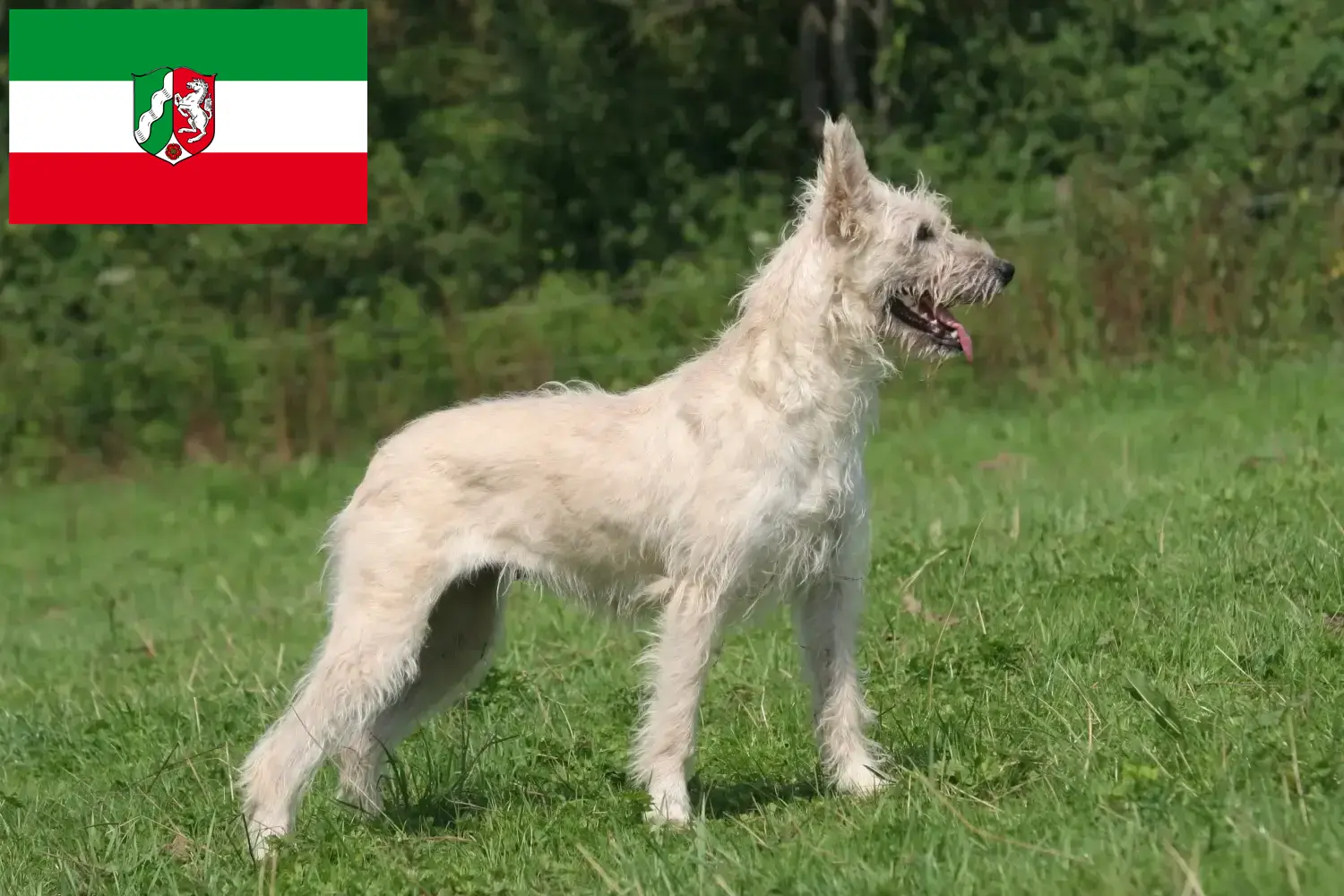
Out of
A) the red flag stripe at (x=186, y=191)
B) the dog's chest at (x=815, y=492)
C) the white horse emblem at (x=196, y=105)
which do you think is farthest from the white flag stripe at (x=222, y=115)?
the dog's chest at (x=815, y=492)

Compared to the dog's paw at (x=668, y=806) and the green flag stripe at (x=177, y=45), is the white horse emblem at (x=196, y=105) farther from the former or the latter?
the dog's paw at (x=668, y=806)

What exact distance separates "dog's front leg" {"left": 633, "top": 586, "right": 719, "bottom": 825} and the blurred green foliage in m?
9.37

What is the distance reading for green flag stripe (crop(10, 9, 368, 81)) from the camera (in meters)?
16.7

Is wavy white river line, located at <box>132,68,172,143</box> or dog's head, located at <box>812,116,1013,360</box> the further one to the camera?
wavy white river line, located at <box>132,68,172,143</box>

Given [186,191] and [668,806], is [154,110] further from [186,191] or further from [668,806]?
[668,806]

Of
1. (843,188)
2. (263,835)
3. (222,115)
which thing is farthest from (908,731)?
(222,115)

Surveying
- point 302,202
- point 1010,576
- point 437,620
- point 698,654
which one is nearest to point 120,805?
point 437,620

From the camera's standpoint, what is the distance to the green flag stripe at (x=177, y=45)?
1673 centimetres

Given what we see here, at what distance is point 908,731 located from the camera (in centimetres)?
638

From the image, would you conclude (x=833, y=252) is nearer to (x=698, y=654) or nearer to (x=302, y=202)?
(x=698, y=654)

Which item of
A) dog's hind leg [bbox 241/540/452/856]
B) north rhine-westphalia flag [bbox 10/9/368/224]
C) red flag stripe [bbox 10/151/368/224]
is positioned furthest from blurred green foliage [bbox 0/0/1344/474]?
dog's hind leg [bbox 241/540/452/856]

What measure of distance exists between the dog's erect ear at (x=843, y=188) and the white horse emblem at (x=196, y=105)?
11.5m

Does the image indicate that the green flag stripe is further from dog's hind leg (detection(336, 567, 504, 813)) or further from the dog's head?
the dog's head

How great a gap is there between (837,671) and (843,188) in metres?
1.61
